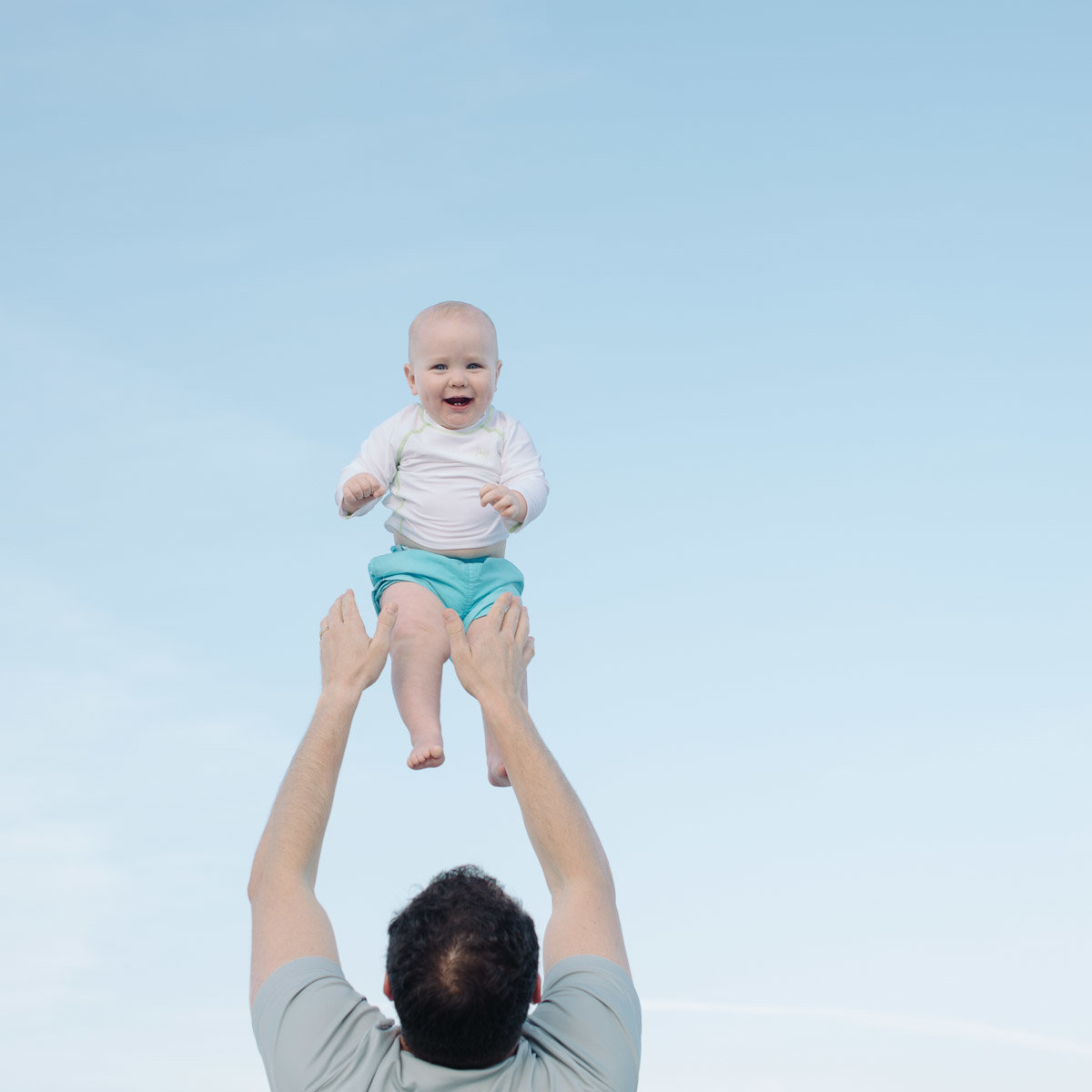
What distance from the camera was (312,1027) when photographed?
3.56 metres

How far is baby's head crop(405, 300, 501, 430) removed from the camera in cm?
650

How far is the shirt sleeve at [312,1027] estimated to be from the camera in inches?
138

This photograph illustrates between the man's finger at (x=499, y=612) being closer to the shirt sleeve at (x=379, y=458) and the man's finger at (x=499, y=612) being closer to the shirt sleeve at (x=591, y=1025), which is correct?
the shirt sleeve at (x=379, y=458)

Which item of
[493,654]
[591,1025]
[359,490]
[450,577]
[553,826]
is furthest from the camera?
[450,577]

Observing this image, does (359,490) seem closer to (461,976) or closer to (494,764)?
(494,764)

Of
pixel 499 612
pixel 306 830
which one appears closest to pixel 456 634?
pixel 499 612

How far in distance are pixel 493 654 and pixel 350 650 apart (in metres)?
0.52

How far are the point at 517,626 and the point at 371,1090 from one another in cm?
212

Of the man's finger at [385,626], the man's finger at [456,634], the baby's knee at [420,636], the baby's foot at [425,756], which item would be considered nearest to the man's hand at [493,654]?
the man's finger at [456,634]

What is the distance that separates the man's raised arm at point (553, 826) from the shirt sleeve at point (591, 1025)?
3.1 inches

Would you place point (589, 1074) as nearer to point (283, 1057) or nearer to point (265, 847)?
point (283, 1057)

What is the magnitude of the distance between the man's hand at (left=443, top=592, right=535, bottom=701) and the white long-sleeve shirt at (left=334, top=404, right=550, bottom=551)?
1.52 metres

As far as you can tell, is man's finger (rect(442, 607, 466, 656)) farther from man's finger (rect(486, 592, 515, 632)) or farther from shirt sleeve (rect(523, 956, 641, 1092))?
shirt sleeve (rect(523, 956, 641, 1092))

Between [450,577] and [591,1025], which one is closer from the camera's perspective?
[591,1025]
